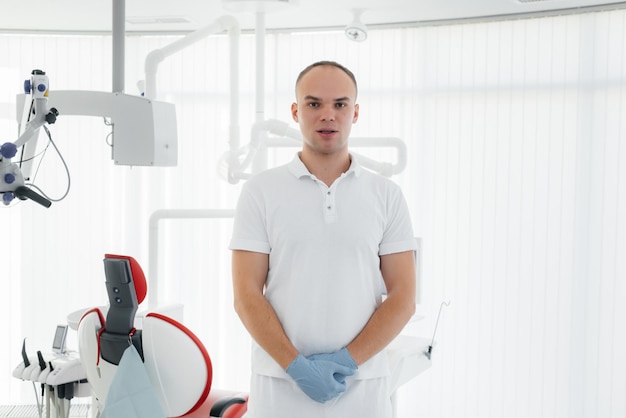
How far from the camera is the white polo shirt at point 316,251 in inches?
65.0

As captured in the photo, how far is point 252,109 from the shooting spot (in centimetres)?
448

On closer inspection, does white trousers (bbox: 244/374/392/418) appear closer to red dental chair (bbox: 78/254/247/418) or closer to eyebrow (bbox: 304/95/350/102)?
red dental chair (bbox: 78/254/247/418)

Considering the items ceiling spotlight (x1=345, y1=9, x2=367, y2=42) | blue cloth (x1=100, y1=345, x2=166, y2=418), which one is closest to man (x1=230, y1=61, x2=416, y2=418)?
blue cloth (x1=100, y1=345, x2=166, y2=418)

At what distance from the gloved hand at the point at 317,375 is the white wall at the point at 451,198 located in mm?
2666

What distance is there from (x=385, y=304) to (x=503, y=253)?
2539 millimetres

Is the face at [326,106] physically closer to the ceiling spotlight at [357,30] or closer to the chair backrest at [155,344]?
the chair backrest at [155,344]

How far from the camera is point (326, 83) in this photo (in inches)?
66.2

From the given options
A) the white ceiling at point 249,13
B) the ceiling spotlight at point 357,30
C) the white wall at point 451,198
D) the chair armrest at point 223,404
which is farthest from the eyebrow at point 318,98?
the white wall at point 451,198

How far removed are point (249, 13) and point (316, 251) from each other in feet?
7.79

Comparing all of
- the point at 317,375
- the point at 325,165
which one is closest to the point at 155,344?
the point at 317,375

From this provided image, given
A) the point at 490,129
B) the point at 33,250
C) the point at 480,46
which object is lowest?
the point at 33,250

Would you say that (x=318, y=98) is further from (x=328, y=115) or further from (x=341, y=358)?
(x=341, y=358)

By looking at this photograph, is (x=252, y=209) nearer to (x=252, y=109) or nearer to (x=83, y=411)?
(x=252, y=109)

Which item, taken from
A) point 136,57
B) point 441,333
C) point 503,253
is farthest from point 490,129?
point 136,57
